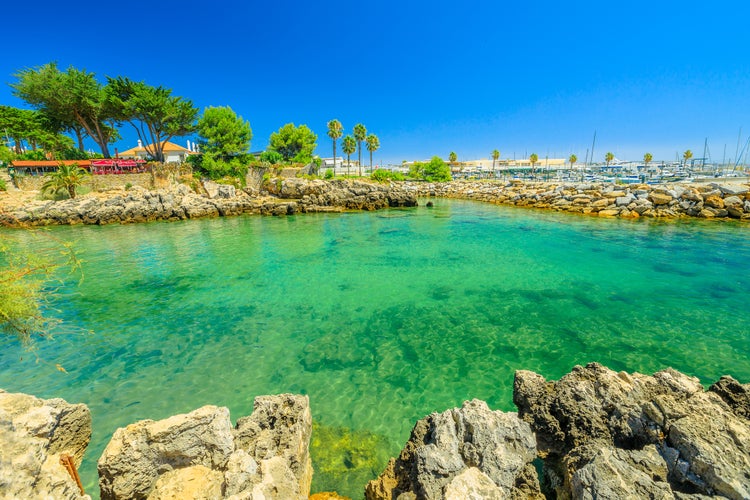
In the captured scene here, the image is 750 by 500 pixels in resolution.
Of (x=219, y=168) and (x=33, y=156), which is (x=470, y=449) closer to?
(x=219, y=168)

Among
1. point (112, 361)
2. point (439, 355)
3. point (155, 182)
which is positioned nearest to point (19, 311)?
point (112, 361)

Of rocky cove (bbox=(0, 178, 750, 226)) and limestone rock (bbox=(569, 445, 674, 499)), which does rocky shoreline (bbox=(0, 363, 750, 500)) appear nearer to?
limestone rock (bbox=(569, 445, 674, 499))

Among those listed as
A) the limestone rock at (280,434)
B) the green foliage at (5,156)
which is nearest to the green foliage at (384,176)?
the green foliage at (5,156)

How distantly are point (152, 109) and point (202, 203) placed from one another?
18.9m

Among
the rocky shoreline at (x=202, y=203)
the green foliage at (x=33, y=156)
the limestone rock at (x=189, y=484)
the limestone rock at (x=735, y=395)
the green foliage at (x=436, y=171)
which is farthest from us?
the green foliage at (x=436, y=171)

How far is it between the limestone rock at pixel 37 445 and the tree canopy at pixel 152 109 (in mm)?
50905

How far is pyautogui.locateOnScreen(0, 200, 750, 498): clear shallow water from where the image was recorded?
241 inches

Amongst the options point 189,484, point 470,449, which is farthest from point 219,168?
point 470,449

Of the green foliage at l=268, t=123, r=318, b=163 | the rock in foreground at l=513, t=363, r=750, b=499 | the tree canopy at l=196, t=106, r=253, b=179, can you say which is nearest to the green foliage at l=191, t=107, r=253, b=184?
the tree canopy at l=196, t=106, r=253, b=179

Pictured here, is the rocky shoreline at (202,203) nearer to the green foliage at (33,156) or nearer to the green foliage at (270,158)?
the green foliage at (270,158)

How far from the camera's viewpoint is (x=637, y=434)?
12.3 ft

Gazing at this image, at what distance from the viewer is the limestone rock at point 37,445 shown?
2.48 meters

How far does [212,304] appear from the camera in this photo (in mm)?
10734

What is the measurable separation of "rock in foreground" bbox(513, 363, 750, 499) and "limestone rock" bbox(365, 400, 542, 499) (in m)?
0.51
